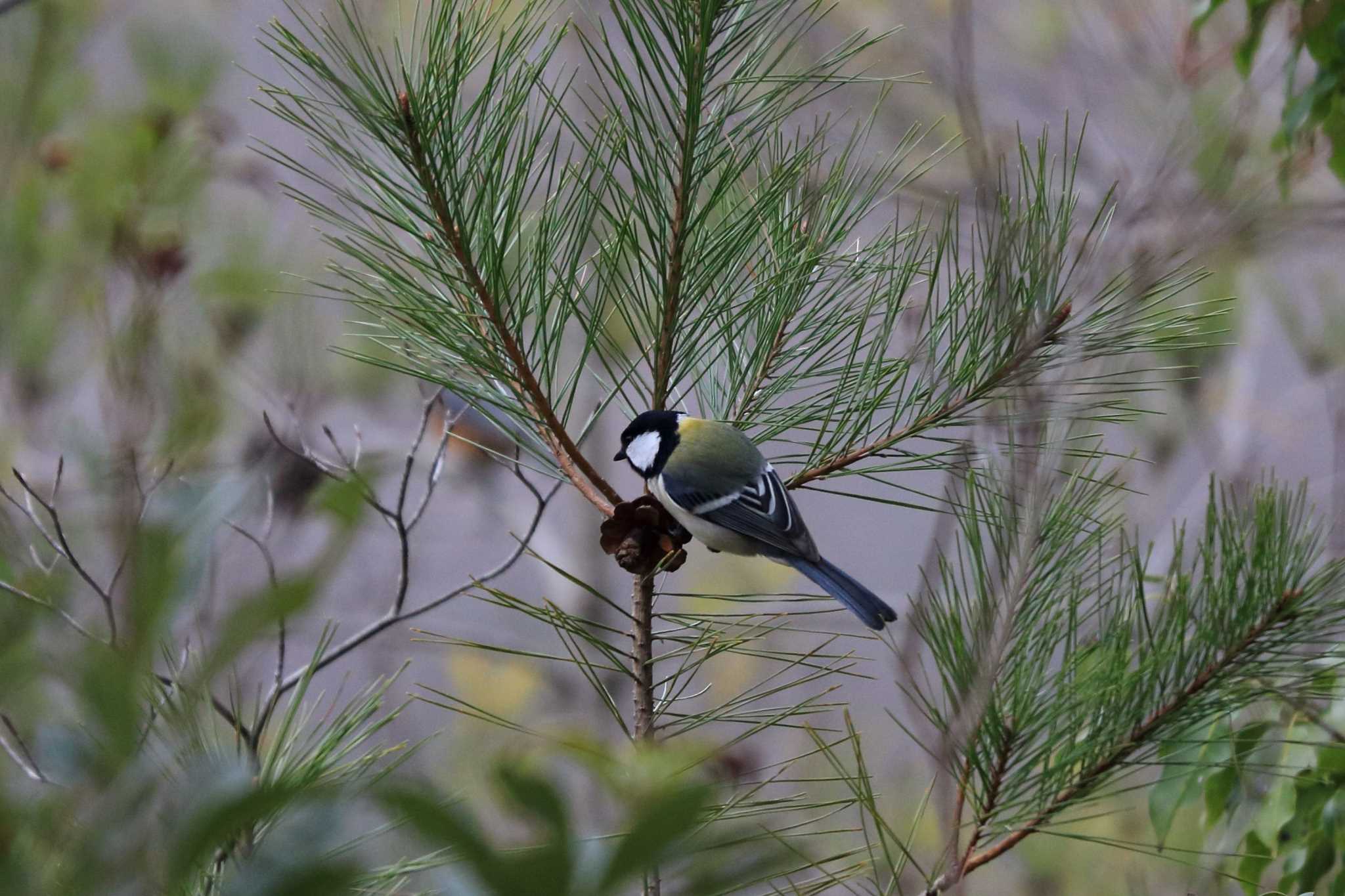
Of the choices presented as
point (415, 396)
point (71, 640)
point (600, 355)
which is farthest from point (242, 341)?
point (71, 640)

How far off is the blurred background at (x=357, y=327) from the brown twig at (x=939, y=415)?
0.08 metres

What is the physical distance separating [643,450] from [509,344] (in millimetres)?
553

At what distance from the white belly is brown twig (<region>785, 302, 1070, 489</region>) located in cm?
65

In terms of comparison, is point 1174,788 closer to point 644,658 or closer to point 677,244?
point 644,658

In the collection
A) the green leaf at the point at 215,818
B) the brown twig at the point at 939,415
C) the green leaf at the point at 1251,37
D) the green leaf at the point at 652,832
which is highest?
the green leaf at the point at 1251,37

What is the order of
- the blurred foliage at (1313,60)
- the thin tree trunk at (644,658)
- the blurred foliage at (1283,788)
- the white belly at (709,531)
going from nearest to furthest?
the thin tree trunk at (644,658), the blurred foliage at (1283,788), the blurred foliage at (1313,60), the white belly at (709,531)

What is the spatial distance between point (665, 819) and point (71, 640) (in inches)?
5.0

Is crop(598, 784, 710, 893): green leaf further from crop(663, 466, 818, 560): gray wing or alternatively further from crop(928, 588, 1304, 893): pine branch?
crop(663, 466, 818, 560): gray wing

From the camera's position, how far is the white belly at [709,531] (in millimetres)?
1519

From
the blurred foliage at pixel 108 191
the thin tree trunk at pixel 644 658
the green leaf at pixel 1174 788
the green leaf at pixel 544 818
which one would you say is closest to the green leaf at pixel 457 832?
the green leaf at pixel 544 818

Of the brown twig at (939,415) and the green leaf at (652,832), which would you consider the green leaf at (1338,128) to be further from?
the green leaf at (652,832)

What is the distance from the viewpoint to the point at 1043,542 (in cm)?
79

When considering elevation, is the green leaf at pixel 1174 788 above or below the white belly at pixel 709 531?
below

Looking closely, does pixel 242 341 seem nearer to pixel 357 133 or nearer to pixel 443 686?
pixel 357 133
